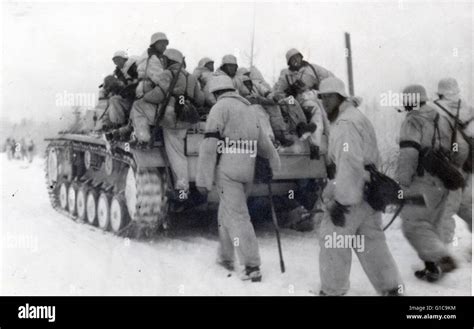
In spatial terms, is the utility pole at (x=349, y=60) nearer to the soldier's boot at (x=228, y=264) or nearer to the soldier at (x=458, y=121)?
the soldier at (x=458, y=121)

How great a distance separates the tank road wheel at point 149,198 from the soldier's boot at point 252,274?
2.12m

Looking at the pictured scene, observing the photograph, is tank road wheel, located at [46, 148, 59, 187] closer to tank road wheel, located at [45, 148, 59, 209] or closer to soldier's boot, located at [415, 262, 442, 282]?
tank road wheel, located at [45, 148, 59, 209]

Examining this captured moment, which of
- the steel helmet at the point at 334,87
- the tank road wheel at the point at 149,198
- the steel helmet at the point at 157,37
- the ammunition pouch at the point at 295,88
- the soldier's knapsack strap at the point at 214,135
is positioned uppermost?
the steel helmet at the point at 157,37

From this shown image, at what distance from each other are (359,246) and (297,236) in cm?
321

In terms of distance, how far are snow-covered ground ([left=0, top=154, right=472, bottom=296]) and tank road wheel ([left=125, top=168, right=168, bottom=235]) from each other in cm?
37

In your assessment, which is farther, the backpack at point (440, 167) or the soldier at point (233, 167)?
the backpack at point (440, 167)

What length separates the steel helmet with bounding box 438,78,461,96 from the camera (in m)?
6.91

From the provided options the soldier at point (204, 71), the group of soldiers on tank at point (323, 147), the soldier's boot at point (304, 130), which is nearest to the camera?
the group of soldiers on tank at point (323, 147)

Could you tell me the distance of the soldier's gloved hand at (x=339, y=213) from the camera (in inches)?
211

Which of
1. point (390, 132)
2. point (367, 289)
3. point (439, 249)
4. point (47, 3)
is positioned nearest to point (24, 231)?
point (47, 3)

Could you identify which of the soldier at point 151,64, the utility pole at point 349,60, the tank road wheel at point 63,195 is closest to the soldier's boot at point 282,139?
the utility pole at point 349,60

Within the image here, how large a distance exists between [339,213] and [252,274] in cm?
133

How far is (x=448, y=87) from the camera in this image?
6906 mm

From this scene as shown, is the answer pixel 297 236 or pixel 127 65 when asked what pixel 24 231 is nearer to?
pixel 127 65
